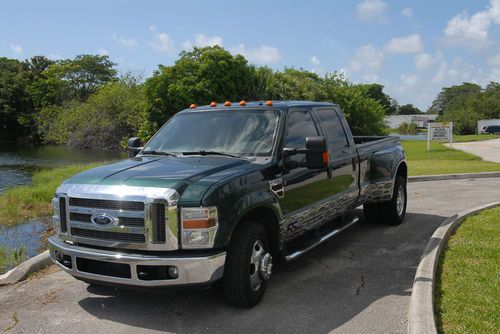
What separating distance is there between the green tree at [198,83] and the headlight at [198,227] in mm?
27508

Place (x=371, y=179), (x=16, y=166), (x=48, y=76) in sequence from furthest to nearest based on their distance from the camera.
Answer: (x=48, y=76) → (x=16, y=166) → (x=371, y=179)

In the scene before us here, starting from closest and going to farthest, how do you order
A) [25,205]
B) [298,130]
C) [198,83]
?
[298,130], [25,205], [198,83]

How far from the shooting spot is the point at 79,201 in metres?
4.59

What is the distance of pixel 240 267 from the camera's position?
458 centimetres

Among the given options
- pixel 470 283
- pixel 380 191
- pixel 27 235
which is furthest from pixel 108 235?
pixel 27 235

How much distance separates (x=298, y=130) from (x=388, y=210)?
10.1 ft

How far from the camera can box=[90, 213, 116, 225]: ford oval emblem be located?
4.39m

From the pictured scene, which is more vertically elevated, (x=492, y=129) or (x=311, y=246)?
(x=492, y=129)

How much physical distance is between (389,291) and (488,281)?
97 cm

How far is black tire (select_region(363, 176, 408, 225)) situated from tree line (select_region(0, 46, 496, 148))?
21287 millimetres

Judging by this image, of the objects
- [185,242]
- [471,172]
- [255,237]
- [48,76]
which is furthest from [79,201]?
[48,76]

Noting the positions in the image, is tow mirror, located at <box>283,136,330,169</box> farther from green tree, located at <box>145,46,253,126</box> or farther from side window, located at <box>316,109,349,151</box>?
green tree, located at <box>145,46,253,126</box>

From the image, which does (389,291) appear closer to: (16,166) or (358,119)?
(358,119)

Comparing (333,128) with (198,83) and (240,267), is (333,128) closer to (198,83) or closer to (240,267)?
(240,267)
